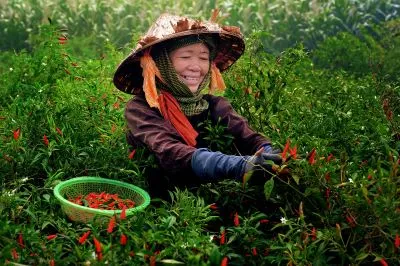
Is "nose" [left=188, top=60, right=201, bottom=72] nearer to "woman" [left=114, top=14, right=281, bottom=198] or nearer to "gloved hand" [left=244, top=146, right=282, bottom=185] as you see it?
"woman" [left=114, top=14, right=281, bottom=198]

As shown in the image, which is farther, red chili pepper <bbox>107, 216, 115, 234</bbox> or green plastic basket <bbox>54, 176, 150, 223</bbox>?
green plastic basket <bbox>54, 176, 150, 223</bbox>

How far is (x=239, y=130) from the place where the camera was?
154 inches

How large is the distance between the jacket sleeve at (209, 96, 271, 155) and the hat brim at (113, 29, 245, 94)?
1.20 feet

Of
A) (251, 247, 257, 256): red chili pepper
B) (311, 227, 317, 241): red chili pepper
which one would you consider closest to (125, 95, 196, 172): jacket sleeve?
(251, 247, 257, 256): red chili pepper

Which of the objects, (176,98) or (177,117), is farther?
(176,98)

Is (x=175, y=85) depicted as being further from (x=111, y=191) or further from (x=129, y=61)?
(x=111, y=191)

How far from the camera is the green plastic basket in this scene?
10.1 feet

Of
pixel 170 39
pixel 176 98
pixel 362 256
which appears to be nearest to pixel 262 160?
pixel 362 256

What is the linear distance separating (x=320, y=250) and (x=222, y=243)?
1.26 ft

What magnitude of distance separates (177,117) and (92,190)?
57 centimetres

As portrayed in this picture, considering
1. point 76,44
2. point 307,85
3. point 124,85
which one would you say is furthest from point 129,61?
point 76,44

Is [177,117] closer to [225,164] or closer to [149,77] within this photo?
[149,77]

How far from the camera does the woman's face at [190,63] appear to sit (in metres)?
3.87

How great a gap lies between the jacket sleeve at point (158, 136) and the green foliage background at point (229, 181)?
0.34 ft
